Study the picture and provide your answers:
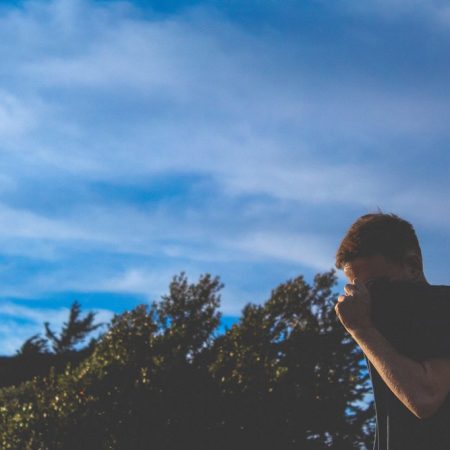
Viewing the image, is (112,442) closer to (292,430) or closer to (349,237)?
(292,430)

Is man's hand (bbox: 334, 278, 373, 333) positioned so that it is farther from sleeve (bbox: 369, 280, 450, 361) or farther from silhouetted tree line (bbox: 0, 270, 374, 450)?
silhouetted tree line (bbox: 0, 270, 374, 450)

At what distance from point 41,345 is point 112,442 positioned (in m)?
29.7

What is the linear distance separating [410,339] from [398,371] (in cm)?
17

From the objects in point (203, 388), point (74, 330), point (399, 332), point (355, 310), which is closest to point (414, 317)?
point (399, 332)

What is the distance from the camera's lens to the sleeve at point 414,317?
2.51 meters

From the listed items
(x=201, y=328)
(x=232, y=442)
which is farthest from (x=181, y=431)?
(x=201, y=328)

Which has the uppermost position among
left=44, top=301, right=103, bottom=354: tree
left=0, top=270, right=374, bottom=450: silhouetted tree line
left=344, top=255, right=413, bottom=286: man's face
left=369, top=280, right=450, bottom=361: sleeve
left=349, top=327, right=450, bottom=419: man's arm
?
left=44, top=301, right=103, bottom=354: tree

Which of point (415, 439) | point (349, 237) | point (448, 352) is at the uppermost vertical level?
point (349, 237)

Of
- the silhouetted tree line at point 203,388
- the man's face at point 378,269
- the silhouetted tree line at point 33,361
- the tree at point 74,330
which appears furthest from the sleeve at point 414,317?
the tree at point 74,330

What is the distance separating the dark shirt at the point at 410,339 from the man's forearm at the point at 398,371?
0.07m

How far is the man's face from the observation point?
2.79 meters

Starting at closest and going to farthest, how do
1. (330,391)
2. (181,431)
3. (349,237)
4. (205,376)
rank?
(349,237) < (181,431) < (205,376) < (330,391)

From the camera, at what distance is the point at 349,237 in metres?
2.93

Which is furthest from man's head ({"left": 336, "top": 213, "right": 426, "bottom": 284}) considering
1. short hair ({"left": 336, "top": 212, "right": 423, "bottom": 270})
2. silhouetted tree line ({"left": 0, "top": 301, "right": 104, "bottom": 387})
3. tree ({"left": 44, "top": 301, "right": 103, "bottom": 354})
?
tree ({"left": 44, "top": 301, "right": 103, "bottom": 354})
